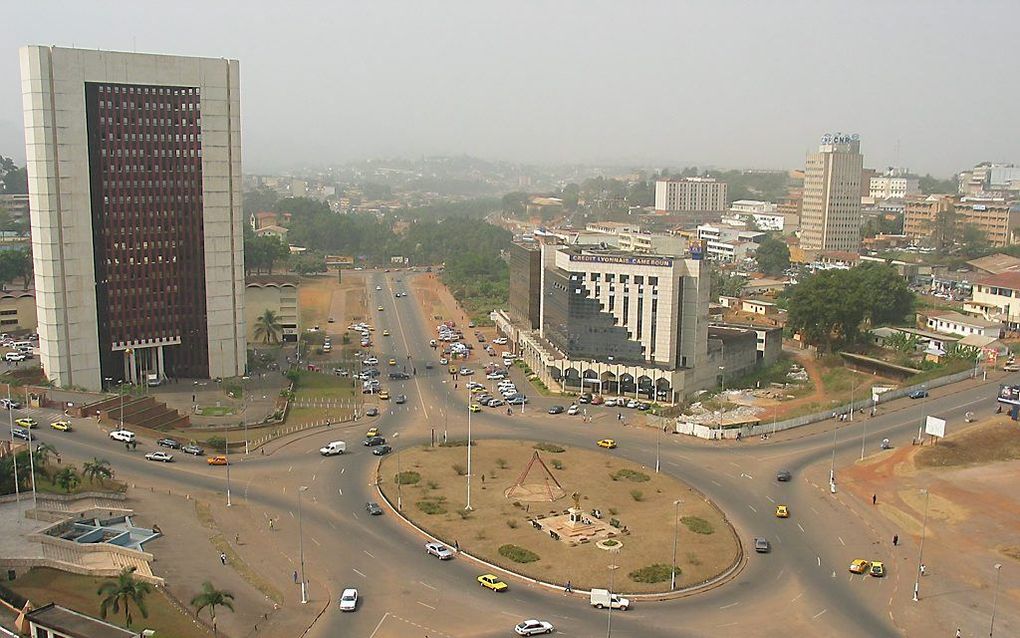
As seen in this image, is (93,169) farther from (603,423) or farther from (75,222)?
(603,423)

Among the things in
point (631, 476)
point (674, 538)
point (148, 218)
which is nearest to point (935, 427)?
point (631, 476)

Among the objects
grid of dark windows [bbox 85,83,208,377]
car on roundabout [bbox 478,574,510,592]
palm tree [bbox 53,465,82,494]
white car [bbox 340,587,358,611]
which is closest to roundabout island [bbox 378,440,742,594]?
car on roundabout [bbox 478,574,510,592]

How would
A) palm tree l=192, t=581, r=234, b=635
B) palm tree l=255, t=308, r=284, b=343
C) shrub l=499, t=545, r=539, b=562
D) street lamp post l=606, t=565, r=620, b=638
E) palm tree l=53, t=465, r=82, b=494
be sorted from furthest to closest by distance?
palm tree l=255, t=308, r=284, b=343, palm tree l=53, t=465, r=82, b=494, shrub l=499, t=545, r=539, b=562, street lamp post l=606, t=565, r=620, b=638, palm tree l=192, t=581, r=234, b=635

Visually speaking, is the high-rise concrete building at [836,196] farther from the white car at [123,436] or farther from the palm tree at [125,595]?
the palm tree at [125,595]

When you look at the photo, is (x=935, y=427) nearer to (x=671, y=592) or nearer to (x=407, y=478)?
(x=671, y=592)

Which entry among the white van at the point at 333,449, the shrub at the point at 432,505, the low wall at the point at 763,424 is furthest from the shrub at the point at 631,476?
the white van at the point at 333,449

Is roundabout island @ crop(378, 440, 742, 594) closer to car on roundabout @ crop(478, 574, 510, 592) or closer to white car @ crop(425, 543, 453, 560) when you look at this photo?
white car @ crop(425, 543, 453, 560)
